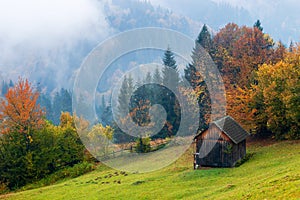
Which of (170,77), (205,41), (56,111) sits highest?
(205,41)

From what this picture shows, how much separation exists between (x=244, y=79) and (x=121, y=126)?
1890 centimetres

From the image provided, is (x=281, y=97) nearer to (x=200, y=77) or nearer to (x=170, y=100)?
(x=200, y=77)

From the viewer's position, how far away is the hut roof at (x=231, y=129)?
29.4 m

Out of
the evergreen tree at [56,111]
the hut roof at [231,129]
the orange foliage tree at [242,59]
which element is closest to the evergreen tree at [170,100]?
the orange foliage tree at [242,59]

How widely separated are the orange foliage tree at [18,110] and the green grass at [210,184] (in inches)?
452

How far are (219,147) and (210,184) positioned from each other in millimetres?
8183

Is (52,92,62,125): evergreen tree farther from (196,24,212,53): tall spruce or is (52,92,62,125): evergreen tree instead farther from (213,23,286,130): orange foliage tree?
(213,23,286,130): orange foliage tree

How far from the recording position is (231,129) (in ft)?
101

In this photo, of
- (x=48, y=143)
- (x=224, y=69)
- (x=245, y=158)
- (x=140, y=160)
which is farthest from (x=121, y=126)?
(x=245, y=158)

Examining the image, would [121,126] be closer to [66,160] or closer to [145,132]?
[145,132]

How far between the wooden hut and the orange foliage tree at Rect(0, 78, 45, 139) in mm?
20827

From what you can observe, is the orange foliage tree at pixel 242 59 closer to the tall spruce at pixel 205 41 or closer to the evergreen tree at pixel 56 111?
the tall spruce at pixel 205 41

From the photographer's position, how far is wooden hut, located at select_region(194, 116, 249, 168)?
29078 mm

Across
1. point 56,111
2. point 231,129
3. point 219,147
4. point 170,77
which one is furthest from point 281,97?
point 56,111
